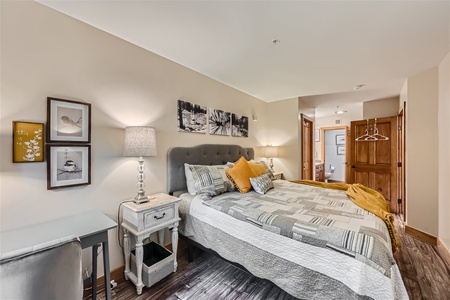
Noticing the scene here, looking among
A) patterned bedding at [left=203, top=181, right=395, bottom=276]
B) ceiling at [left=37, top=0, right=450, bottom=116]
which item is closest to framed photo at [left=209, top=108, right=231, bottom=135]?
ceiling at [left=37, top=0, right=450, bottom=116]

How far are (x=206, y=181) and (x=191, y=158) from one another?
1.64 feet

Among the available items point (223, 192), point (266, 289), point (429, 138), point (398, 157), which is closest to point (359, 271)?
point (266, 289)

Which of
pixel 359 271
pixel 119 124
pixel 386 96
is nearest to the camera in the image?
pixel 359 271

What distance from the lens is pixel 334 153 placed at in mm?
7594

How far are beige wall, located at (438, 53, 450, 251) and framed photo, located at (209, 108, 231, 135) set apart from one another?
2866 mm

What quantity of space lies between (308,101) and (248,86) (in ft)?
6.41

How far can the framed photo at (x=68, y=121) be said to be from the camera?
1544mm

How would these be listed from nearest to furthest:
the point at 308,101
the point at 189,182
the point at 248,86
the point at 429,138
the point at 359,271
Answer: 1. the point at 359,271
2. the point at 189,182
3. the point at 429,138
4. the point at 248,86
5. the point at 308,101

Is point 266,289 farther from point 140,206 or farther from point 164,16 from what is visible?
point 164,16

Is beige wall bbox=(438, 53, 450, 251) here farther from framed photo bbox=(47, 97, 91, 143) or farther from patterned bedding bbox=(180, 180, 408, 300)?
framed photo bbox=(47, 97, 91, 143)

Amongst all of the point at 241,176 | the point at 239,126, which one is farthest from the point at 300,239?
the point at 239,126

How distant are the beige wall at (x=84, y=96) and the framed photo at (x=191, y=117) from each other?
0.29 ft

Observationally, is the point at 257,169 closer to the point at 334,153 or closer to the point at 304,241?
the point at 304,241

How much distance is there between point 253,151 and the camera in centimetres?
392
